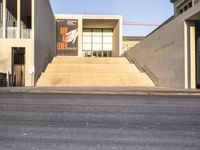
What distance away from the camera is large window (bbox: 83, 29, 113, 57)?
85.1 m

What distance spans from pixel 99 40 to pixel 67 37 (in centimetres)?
966

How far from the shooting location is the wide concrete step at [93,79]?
41531mm

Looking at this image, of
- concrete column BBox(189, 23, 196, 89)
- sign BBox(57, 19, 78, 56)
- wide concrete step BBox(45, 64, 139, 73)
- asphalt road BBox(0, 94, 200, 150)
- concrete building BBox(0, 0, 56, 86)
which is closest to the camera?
asphalt road BBox(0, 94, 200, 150)

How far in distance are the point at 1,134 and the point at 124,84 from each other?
108 ft

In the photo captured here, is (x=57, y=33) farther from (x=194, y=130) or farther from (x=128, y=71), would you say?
(x=194, y=130)

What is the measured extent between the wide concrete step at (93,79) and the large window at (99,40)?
38949 mm

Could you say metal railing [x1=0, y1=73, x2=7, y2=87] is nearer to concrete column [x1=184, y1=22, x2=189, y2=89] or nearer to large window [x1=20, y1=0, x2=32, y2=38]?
large window [x1=20, y1=0, x2=32, y2=38]

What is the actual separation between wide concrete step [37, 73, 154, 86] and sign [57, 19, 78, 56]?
32.6 m

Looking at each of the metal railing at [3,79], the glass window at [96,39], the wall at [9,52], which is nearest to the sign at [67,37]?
the glass window at [96,39]

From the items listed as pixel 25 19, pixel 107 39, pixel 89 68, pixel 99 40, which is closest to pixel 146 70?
pixel 89 68

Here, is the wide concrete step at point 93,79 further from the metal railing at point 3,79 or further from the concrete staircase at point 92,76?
the metal railing at point 3,79

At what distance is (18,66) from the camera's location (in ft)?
137

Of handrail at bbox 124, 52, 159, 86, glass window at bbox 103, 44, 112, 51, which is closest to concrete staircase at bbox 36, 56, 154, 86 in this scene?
handrail at bbox 124, 52, 159, 86

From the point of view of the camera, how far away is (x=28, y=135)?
A: 879 centimetres
